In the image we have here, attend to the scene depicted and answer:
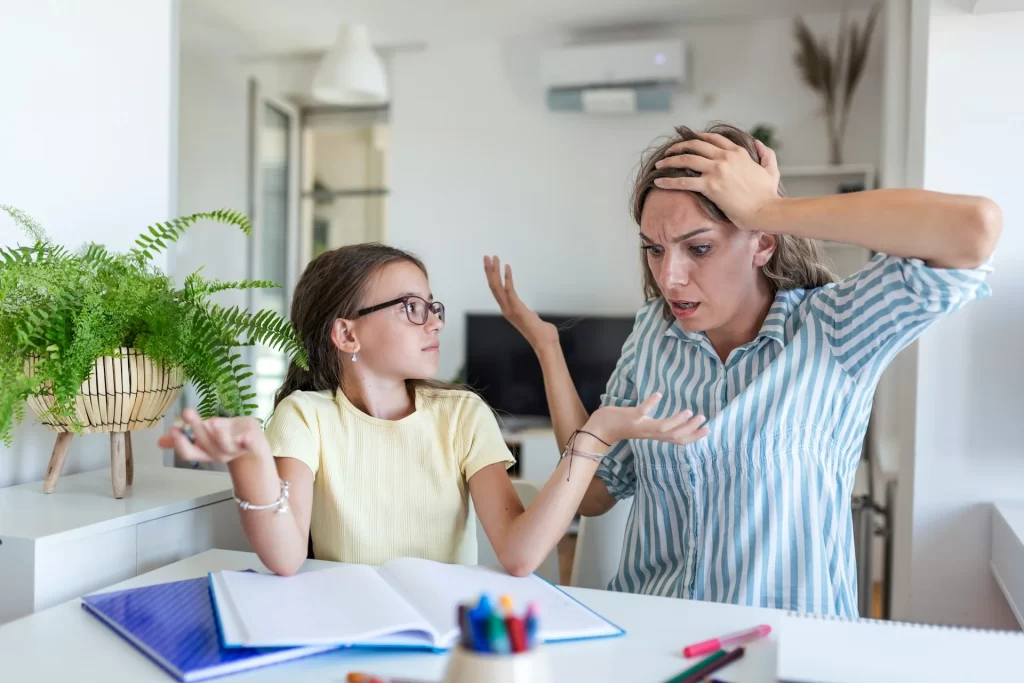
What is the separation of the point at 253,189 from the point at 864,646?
16.0ft

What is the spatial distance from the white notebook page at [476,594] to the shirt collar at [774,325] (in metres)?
0.51

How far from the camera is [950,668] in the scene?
747 mm

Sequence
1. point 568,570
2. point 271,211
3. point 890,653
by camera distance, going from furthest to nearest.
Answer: point 271,211 < point 568,570 < point 890,653

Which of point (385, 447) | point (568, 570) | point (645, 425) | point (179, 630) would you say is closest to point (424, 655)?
point (179, 630)

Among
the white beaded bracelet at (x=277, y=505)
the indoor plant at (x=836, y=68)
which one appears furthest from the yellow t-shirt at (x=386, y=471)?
the indoor plant at (x=836, y=68)

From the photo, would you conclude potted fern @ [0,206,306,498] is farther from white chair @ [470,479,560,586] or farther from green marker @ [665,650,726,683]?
green marker @ [665,650,726,683]

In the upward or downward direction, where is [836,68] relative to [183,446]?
upward

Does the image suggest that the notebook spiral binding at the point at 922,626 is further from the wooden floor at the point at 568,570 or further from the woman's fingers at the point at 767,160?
the wooden floor at the point at 568,570

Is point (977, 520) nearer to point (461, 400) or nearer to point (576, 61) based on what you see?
point (461, 400)

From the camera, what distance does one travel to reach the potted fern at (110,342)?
1198 mm

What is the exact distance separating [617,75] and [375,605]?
3.89 m

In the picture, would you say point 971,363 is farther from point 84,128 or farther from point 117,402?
point 84,128

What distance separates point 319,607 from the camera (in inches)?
36.3

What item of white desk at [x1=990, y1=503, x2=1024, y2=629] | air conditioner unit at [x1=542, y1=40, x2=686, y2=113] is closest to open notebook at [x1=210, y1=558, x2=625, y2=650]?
white desk at [x1=990, y1=503, x2=1024, y2=629]
